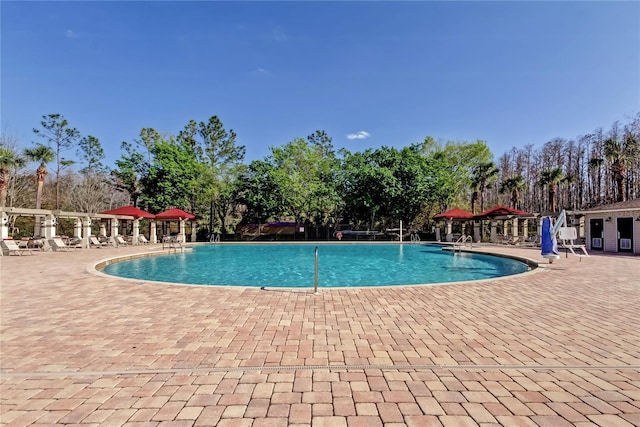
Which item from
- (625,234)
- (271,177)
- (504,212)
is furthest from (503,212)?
(271,177)

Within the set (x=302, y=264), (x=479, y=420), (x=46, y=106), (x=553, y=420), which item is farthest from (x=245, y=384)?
(x=46, y=106)

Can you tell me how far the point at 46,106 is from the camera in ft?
82.7

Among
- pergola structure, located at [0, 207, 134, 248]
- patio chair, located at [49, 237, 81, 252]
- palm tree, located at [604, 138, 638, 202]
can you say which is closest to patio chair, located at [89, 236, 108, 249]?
pergola structure, located at [0, 207, 134, 248]

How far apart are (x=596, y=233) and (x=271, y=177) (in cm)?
2062

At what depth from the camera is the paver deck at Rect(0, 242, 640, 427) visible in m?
2.02

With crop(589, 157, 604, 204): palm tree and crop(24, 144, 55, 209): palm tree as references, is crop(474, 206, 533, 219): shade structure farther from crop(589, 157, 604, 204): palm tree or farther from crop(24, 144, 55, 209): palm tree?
crop(24, 144, 55, 209): palm tree

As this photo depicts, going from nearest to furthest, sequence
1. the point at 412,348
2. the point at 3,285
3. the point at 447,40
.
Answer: the point at 412,348 → the point at 3,285 → the point at 447,40

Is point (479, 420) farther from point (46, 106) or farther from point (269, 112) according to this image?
point (46, 106)

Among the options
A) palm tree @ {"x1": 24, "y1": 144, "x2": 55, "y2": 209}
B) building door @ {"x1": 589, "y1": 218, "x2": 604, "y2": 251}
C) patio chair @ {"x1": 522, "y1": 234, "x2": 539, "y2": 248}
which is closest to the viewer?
building door @ {"x1": 589, "y1": 218, "x2": 604, "y2": 251}

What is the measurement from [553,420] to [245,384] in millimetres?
2117

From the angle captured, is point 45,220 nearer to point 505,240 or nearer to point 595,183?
point 505,240

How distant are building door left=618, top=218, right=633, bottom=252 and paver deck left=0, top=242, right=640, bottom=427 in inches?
522

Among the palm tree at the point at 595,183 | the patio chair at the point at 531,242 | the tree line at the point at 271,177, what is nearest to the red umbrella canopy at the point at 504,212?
the patio chair at the point at 531,242

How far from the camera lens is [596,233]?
16391mm
